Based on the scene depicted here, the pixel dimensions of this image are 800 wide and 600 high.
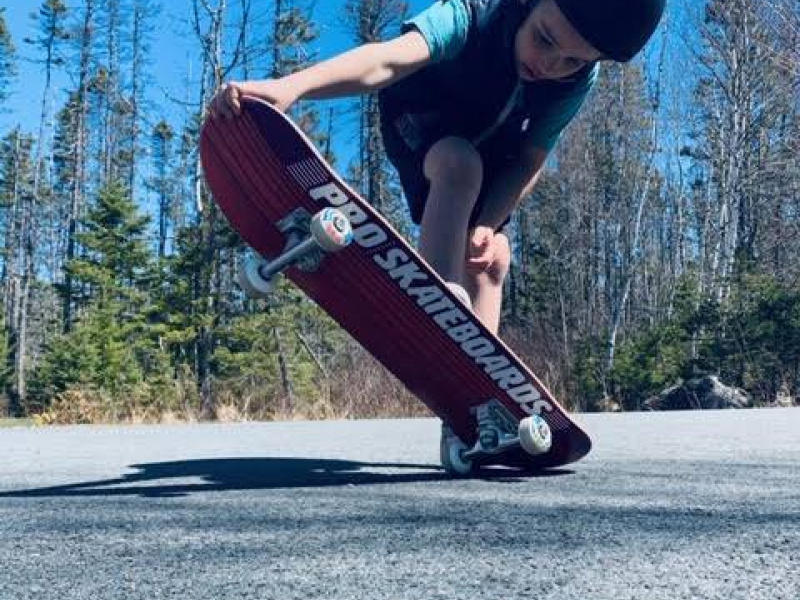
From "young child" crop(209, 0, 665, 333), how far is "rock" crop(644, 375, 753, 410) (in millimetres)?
7148

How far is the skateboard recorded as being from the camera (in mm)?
1499

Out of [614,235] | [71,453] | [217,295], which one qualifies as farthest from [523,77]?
[614,235]

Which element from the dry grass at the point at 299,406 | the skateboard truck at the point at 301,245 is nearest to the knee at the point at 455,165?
the skateboard truck at the point at 301,245

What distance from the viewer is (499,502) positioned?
3.86 feet

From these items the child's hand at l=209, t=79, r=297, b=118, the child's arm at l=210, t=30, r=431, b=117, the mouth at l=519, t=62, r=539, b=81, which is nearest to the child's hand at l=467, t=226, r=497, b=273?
the mouth at l=519, t=62, r=539, b=81

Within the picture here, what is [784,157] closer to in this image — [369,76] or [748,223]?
[748,223]

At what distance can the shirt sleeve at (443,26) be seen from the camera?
167 centimetres

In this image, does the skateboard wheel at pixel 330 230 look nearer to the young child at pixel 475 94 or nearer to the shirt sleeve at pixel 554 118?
the young child at pixel 475 94

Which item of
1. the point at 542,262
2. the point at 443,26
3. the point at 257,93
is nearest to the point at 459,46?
the point at 443,26

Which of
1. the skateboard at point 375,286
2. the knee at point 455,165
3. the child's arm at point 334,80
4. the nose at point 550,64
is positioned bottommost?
the skateboard at point 375,286

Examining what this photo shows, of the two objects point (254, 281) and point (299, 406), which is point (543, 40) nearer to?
point (254, 281)

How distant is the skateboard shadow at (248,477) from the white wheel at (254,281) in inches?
14.3

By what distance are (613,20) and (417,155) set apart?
1.88 feet

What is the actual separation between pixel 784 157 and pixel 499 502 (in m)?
15.7
